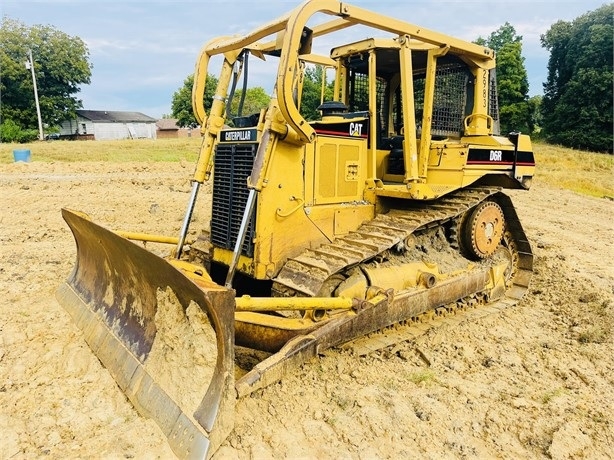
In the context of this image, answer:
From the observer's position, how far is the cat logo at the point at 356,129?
16.3ft

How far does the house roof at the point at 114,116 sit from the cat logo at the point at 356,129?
208 ft

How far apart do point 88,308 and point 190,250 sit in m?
1.16

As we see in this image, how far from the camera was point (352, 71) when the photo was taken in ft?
18.6

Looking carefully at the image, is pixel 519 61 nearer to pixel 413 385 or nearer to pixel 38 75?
pixel 38 75

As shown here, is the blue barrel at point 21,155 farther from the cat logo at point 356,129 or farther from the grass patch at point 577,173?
the grass patch at point 577,173

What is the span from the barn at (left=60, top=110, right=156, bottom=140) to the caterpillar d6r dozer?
54.9 meters

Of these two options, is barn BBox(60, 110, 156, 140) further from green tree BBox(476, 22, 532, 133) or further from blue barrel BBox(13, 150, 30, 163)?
green tree BBox(476, 22, 532, 133)

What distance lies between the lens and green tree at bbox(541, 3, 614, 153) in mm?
36719

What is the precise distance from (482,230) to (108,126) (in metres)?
64.9

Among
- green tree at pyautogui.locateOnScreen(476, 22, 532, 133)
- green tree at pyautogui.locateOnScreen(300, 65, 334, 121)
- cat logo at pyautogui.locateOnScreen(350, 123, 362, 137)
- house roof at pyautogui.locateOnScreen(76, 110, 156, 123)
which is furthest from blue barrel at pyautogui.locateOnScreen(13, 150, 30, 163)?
house roof at pyautogui.locateOnScreen(76, 110, 156, 123)

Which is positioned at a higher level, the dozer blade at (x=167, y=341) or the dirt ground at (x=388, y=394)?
the dozer blade at (x=167, y=341)

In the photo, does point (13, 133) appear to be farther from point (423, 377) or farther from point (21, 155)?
point (423, 377)

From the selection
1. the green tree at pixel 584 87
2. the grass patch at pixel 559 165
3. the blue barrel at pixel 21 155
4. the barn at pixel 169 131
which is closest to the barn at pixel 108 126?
the barn at pixel 169 131

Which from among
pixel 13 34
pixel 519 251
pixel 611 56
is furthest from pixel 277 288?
pixel 13 34
